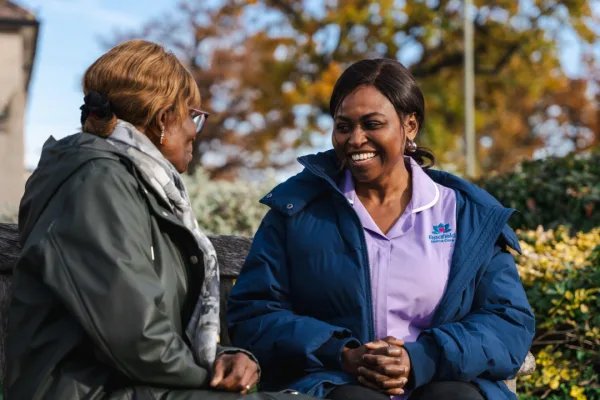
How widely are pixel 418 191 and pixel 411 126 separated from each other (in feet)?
0.88

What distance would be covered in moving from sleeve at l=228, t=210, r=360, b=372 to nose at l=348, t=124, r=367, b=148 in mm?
408

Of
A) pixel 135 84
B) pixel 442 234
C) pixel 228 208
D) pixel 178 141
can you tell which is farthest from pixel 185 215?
pixel 228 208

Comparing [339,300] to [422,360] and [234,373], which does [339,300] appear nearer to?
[422,360]

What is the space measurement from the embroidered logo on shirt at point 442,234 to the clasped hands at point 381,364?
47 centimetres

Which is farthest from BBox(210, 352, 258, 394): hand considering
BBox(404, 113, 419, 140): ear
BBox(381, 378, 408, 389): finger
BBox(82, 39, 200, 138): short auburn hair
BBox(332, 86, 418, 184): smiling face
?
BBox(404, 113, 419, 140): ear

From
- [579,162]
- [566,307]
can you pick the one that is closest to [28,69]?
[579,162]

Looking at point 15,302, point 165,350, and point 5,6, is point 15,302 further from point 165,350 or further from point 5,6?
point 5,6

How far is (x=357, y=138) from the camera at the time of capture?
12.4ft

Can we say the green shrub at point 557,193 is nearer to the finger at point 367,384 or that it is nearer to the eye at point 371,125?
the eye at point 371,125

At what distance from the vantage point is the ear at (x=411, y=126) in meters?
3.93

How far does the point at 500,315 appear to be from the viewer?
3.69m

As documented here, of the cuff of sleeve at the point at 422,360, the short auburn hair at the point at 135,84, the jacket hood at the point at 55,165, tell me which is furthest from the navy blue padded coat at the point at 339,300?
the jacket hood at the point at 55,165

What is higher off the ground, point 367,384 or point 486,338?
point 486,338

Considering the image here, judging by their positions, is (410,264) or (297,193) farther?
(297,193)
